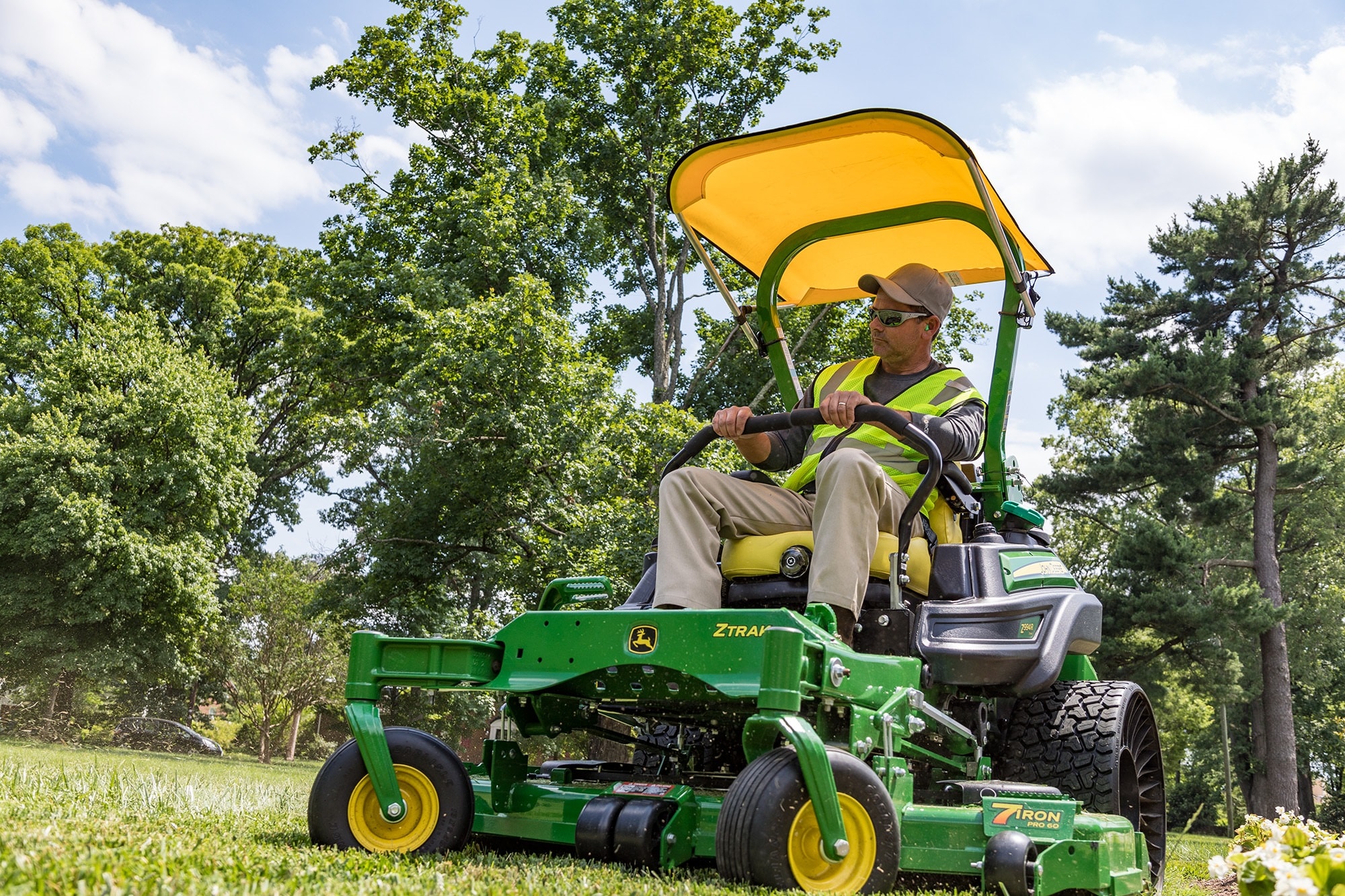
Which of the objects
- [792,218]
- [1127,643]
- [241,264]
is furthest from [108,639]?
[792,218]

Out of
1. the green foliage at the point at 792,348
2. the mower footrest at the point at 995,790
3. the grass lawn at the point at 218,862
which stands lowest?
the grass lawn at the point at 218,862

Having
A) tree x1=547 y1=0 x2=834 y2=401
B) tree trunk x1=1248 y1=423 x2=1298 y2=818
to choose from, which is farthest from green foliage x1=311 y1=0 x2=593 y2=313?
tree trunk x1=1248 y1=423 x2=1298 y2=818

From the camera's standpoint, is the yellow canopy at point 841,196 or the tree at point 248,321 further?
the tree at point 248,321

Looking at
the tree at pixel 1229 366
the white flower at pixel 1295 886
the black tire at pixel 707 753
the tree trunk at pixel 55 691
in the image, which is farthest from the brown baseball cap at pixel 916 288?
the tree trunk at pixel 55 691

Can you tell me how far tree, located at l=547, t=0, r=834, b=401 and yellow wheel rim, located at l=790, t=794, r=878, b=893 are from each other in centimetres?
1915

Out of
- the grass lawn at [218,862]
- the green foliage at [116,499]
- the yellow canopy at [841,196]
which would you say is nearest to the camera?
the grass lawn at [218,862]

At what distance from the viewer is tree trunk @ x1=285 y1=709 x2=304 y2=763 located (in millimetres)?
36562

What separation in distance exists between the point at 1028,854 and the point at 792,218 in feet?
11.5

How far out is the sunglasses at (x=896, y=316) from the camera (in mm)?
5363

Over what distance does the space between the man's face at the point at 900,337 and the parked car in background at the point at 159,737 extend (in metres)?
31.7

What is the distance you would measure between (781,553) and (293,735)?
36.6 meters

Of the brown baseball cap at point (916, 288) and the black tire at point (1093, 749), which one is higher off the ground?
the brown baseball cap at point (916, 288)

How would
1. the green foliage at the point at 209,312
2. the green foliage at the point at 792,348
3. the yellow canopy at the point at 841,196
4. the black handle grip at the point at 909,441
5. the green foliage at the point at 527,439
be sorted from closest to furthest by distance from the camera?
the black handle grip at the point at 909,441, the yellow canopy at the point at 841,196, the green foliage at the point at 527,439, the green foliage at the point at 792,348, the green foliage at the point at 209,312

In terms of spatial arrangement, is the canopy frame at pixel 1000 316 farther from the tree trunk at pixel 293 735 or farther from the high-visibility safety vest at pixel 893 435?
the tree trunk at pixel 293 735
